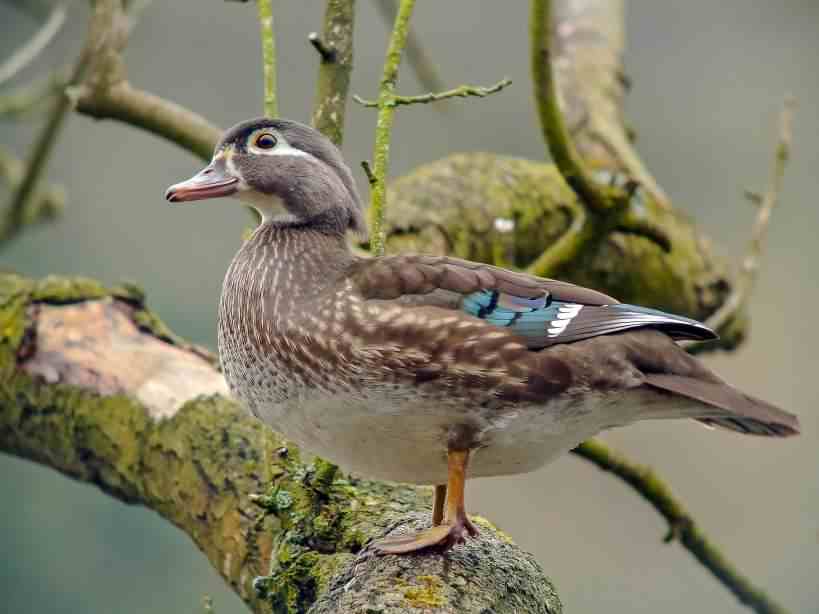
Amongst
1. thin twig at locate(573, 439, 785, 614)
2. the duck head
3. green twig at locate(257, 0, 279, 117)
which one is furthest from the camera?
thin twig at locate(573, 439, 785, 614)

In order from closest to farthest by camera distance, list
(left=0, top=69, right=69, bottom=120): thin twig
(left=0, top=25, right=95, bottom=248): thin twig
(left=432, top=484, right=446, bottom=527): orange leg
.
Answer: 1. (left=432, top=484, right=446, bottom=527): orange leg
2. (left=0, top=25, right=95, bottom=248): thin twig
3. (left=0, top=69, right=69, bottom=120): thin twig

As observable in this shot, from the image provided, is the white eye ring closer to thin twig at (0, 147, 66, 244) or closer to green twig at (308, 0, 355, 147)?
green twig at (308, 0, 355, 147)

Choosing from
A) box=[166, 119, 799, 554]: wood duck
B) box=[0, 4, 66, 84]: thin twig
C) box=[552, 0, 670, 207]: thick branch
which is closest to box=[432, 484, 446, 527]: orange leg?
box=[166, 119, 799, 554]: wood duck

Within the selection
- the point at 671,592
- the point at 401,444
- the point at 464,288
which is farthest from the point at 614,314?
the point at 671,592

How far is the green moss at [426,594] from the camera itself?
1217mm

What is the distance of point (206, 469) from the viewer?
169 centimetres

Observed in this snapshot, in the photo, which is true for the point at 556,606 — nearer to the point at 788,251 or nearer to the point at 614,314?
the point at 614,314

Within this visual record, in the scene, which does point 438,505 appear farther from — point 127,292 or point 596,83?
point 596,83

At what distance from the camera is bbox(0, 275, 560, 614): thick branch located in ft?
4.31

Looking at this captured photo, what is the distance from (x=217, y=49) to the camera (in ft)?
12.6

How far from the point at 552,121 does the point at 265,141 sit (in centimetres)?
54

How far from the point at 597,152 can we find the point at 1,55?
2.32m

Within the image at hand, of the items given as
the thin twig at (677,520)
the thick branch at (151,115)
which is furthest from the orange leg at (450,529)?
the thick branch at (151,115)

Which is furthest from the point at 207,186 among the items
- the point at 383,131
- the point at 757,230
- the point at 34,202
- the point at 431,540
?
the point at 34,202
